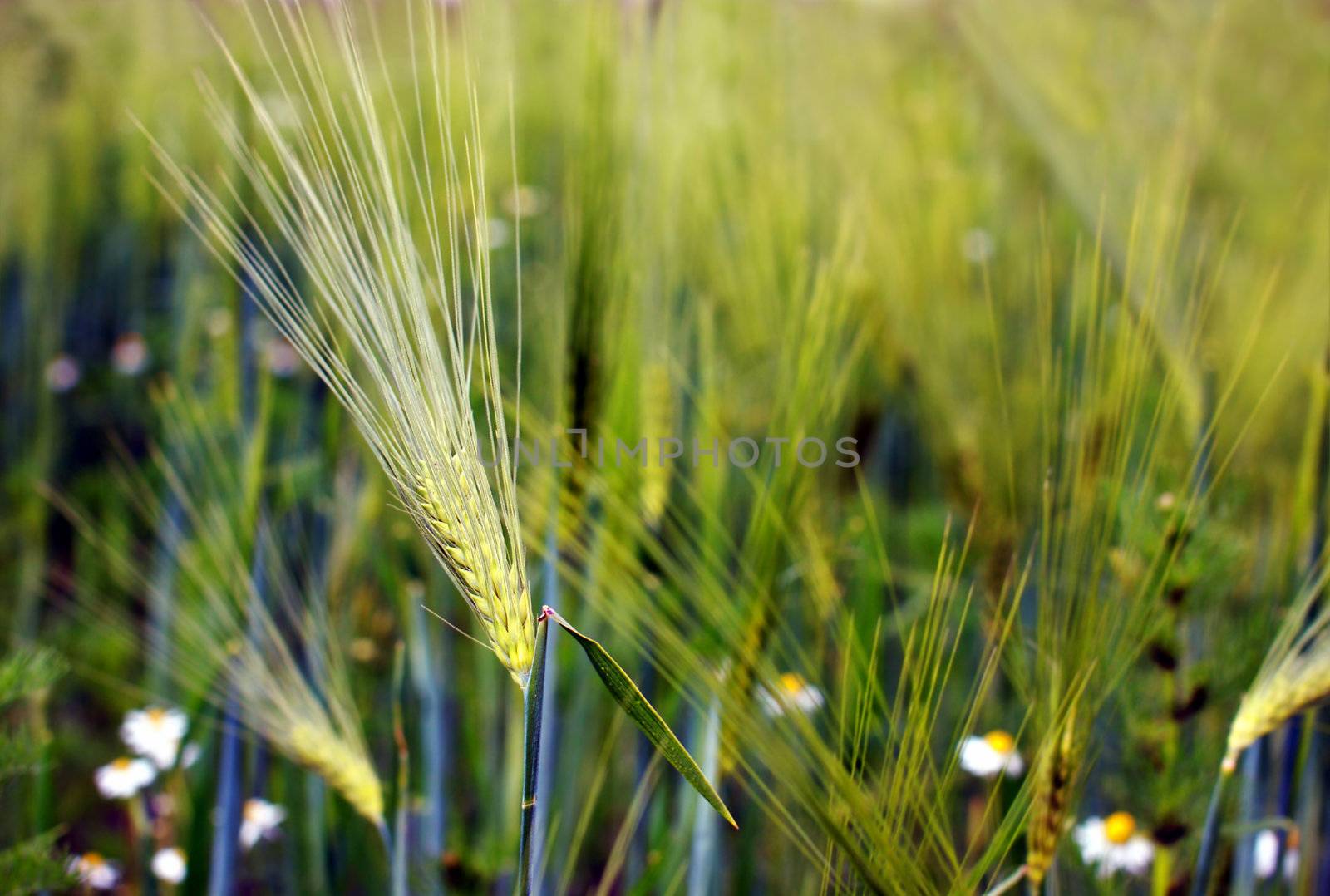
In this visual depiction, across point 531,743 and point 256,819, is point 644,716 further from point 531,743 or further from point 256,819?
point 256,819

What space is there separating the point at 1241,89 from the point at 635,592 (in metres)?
1.07

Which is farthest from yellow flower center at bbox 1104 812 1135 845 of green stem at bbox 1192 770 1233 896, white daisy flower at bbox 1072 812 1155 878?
green stem at bbox 1192 770 1233 896

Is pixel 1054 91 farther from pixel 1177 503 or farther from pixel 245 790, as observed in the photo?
pixel 245 790

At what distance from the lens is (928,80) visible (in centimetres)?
150

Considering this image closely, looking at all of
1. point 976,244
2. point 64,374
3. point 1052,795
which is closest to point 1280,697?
point 1052,795

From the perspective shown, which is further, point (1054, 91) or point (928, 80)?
point (928, 80)

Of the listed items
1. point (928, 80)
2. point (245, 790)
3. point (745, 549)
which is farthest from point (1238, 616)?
point (928, 80)

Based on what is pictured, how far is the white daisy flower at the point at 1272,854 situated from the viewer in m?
0.52

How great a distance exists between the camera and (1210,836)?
0.42 metres

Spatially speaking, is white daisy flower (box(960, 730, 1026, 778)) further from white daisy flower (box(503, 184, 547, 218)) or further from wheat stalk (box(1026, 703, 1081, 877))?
white daisy flower (box(503, 184, 547, 218))

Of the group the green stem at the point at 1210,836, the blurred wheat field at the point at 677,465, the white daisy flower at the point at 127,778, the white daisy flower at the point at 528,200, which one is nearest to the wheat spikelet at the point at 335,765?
the blurred wheat field at the point at 677,465

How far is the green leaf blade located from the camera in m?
0.28

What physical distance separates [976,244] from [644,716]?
1.00 meters

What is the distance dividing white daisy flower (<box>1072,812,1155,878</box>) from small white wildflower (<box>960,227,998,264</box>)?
53cm
